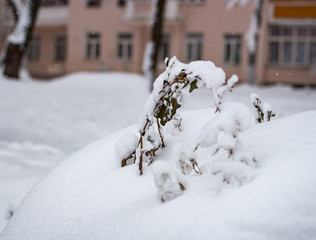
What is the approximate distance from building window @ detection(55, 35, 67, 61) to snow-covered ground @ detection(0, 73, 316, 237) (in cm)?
1212

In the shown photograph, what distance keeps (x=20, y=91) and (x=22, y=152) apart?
5878 millimetres

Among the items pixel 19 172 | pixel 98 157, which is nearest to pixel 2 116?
pixel 19 172

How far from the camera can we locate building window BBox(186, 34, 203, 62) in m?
21.2

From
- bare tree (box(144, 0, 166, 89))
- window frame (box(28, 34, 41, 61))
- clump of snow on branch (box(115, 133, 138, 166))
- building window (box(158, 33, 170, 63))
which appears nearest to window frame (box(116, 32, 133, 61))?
building window (box(158, 33, 170, 63))

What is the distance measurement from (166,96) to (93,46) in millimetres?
22789

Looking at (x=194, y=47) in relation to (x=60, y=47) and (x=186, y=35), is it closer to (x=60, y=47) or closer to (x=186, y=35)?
(x=186, y=35)

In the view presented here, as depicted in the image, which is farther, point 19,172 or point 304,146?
point 19,172

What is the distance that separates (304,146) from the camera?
50.3 inches

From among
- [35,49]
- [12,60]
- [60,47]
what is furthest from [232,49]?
[35,49]

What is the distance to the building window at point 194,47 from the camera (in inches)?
835

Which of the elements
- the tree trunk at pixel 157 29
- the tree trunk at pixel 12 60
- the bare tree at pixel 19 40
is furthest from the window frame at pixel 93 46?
the tree trunk at pixel 157 29

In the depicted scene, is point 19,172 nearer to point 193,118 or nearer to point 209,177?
point 193,118

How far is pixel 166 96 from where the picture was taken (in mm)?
1519

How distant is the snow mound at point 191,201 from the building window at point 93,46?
22365 millimetres
